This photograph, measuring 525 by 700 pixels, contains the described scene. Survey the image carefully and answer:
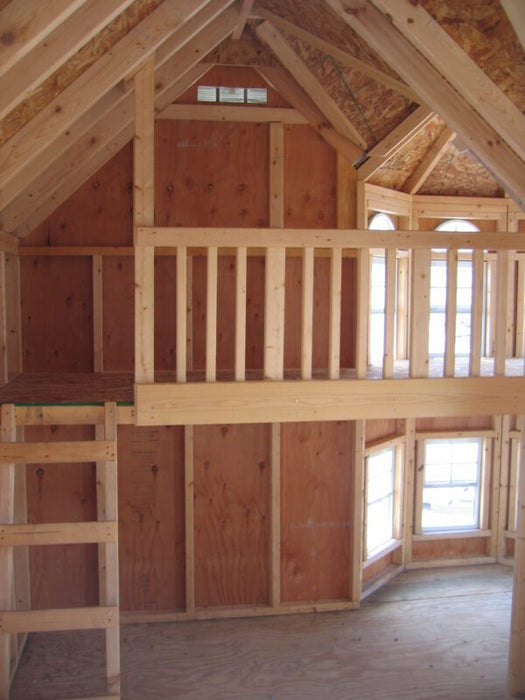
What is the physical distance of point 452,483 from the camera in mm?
6285

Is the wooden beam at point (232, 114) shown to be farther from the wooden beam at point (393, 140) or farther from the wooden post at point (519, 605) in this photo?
the wooden post at point (519, 605)

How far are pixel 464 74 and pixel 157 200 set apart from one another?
259cm

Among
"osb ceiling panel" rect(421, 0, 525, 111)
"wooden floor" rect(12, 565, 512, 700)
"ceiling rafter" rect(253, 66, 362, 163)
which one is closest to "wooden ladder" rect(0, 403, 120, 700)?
"wooden floor" rect(12, 565, 512, 700)

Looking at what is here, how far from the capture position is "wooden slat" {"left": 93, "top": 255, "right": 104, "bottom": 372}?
Answer: 4895 millimetres

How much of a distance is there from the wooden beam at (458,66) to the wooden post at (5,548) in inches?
106

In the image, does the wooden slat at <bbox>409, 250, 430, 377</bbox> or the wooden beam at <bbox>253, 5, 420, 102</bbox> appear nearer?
the wooden slat at <bbox>409, 250, 430, 377</bbox>

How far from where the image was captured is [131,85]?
11.6 feet

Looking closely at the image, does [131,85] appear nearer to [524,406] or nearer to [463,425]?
[524,406]

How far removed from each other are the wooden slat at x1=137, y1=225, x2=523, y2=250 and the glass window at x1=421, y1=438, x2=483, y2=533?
3.15m

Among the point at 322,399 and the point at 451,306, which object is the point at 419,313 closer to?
the point at 451,306

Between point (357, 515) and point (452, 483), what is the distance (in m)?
1.50

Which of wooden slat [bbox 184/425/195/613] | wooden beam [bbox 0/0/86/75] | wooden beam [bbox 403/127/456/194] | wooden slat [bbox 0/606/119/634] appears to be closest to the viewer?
wooden beam [bbox 0/0/86/75]

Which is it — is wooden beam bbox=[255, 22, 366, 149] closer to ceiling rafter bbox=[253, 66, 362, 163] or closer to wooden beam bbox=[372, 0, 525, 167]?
ceiling rafter bbox=[253, 66, 362, 163]

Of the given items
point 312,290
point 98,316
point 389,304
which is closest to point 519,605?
point 389,304
